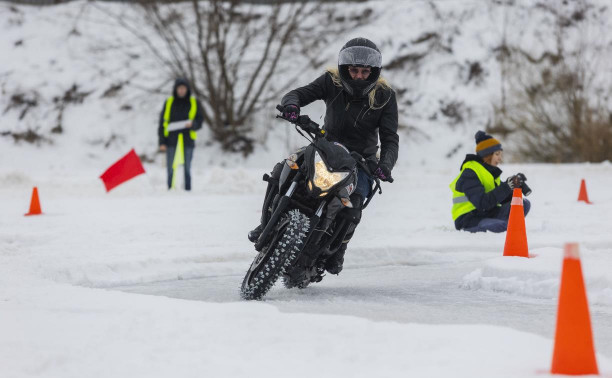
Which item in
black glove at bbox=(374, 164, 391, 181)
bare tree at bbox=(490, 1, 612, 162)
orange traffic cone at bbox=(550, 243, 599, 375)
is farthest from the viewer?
bare tree at bbox=(490, 1, 612, 162)

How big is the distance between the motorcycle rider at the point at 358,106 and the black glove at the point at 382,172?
8cm

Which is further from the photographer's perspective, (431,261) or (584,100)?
(584,100)

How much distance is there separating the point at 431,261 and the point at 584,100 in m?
12.3

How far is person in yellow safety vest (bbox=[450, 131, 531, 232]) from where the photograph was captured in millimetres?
9344

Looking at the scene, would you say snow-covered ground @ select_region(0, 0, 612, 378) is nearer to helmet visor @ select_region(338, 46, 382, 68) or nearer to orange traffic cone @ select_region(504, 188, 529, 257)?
orange traffic cone @ select_region(504, 188, 529, 257)

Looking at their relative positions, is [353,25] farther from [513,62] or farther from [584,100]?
[584,100]

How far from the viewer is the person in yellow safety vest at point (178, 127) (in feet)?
51.0

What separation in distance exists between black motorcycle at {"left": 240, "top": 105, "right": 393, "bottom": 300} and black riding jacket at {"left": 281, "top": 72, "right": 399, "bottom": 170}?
0.37 meters

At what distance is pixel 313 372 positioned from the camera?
3.92 m

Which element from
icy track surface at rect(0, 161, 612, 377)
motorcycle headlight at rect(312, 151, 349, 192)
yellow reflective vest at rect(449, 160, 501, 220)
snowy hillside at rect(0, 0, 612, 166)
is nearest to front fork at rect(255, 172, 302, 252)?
motorcycle headlight at rect(312, 151, 349, 192)

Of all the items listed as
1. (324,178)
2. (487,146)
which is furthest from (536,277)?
(487,146)

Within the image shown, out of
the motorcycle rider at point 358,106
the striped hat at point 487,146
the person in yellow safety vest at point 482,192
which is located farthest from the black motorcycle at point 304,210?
the striped hat at point 487,146

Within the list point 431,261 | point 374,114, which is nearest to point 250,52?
point 431,261

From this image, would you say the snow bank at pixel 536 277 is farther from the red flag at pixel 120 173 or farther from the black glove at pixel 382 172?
the red flag at pixel 120 173
